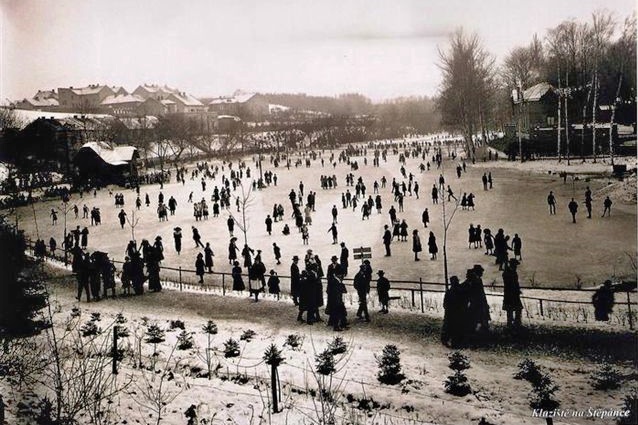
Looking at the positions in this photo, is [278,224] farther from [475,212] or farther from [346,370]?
[346,370]

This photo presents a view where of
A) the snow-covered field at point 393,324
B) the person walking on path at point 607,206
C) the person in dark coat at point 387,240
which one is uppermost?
the person walking on path at point 607,206

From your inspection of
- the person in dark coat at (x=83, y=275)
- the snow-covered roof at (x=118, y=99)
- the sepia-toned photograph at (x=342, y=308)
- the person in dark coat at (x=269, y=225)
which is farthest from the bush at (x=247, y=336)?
the snow-covered roof at (x=118, y=99)

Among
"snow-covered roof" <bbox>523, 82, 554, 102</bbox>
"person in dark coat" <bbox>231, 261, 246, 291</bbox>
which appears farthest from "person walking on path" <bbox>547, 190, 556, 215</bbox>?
"snow-covered roof" <bbox>523, 82, 554, 102</bbox>

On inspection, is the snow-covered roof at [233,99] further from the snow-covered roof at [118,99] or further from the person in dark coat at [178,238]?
the person in dark coat at [178,238]

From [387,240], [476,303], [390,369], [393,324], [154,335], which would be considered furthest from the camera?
[387,240]

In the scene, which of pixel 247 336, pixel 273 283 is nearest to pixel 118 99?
pixel 273 283

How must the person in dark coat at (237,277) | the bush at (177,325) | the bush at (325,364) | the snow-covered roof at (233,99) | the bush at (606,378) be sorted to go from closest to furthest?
the bush at (606,378) → the bush at (325,364) → the bush at (177,325) → the person in dark coat at (237,277) → the snow-covered roof at (233,99)

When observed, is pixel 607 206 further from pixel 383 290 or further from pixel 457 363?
pixel 457 363
